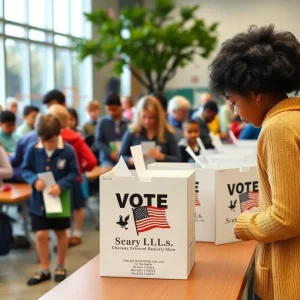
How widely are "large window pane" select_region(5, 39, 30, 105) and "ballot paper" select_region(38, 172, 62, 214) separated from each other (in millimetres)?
5345

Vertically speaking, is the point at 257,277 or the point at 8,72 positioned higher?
the point at 8,72

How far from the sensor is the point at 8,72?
874 centimetres

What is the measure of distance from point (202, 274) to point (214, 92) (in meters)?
0.61

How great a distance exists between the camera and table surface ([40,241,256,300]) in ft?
5.11

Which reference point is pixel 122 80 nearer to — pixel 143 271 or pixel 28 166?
pixel 28 166

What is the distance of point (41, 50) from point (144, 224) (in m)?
9.11

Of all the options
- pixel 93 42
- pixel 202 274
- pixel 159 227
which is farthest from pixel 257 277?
pixel 93 42

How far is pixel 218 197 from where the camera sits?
2113mm

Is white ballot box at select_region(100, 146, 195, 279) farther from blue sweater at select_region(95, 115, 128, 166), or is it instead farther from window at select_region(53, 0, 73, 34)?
window at select_region(53, 0, 73, 34)

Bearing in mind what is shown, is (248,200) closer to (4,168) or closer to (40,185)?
(40,185)

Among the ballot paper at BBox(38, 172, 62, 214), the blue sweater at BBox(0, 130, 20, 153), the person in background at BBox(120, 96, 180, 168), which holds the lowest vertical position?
the ballot paper at BBox(38, 172, 62, 214)

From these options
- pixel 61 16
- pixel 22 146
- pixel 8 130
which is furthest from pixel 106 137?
pixel 61 16

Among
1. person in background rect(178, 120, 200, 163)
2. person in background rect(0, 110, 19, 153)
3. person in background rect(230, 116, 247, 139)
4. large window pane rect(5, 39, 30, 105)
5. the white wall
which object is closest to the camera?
person in background rect(178, 120, 200, 163)

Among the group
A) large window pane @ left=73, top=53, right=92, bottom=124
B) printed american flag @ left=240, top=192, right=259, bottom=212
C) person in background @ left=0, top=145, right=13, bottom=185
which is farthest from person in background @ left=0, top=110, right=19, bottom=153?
large window pane @ left=73, top=53, right=92, bottom=124
